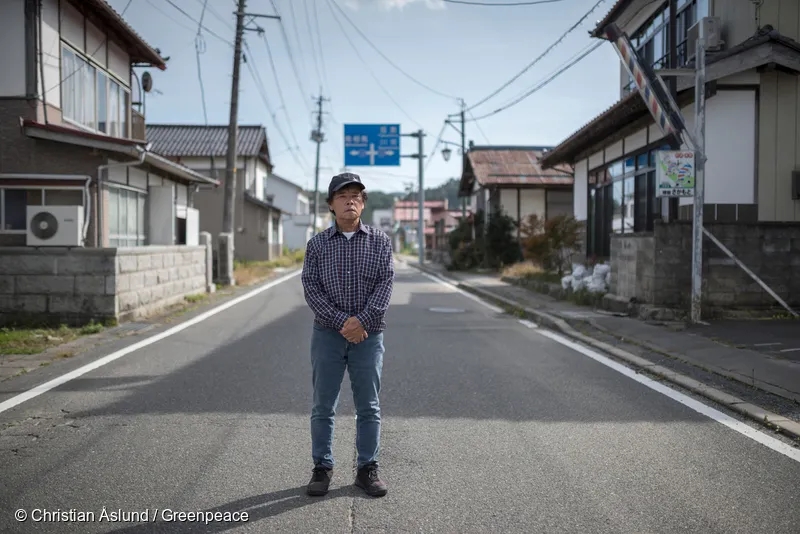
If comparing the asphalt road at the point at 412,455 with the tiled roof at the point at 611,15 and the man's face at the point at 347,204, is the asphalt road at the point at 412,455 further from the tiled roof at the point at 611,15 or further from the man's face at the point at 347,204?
the tiled roof at the point at 611,15

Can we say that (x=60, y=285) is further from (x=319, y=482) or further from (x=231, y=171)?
(x=231, y=171)

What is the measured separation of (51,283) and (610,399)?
8309 mm

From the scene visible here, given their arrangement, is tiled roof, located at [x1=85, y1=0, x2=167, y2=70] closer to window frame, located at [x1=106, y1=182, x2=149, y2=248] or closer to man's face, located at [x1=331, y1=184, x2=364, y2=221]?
window frame, located at [x1=106, y1=182, x2=149, y2=248]

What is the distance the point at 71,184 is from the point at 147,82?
650 centimetres

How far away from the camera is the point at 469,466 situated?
4199 millimetres

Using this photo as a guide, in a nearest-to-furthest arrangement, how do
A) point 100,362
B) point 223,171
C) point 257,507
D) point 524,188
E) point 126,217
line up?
point 257,507 < point 100,362 < point 126,217 < point 524,188 < point 223,171

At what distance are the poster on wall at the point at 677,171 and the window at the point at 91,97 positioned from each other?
1046 centimetres

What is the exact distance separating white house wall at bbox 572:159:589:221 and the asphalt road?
12630 mm

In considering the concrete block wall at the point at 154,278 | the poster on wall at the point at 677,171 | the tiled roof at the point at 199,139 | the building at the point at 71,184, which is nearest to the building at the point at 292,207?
the tiled roof at the point at 199,139

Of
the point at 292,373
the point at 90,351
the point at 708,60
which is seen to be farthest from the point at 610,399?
the point at 708,60

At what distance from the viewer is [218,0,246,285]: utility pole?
1983cm

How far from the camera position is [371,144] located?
1203 inches

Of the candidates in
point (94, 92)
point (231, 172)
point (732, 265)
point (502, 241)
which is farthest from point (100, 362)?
point (502, 241)

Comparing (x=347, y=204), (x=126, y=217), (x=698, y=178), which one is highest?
(x=698, y=178)
